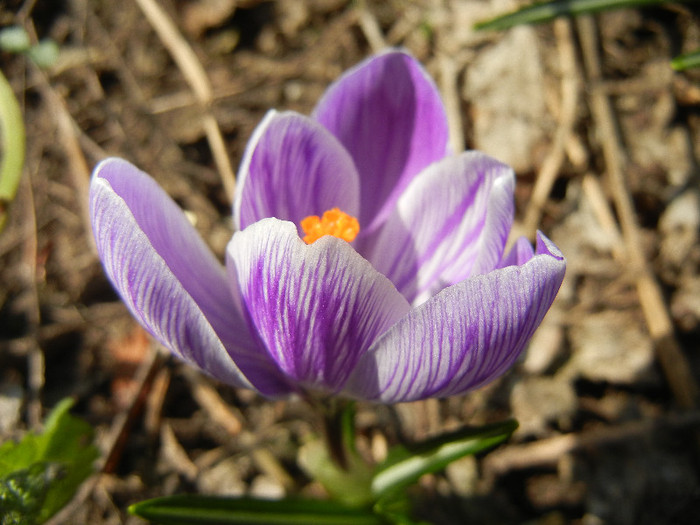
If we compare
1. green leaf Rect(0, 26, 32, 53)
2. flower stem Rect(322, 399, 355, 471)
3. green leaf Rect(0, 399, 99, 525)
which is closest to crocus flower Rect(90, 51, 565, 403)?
flower stem Rect(322, 399, 355, 471)

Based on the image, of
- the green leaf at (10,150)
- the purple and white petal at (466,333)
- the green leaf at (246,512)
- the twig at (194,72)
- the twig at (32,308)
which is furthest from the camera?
the twig at (194,72)

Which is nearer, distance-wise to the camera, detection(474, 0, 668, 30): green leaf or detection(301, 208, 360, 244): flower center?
detection(301, 208, 360, 244): flower center

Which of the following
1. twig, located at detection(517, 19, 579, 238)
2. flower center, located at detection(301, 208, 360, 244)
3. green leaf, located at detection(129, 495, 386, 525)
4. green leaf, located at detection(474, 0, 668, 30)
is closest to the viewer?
green leaf, located at detection(129, 495, 386, 525)

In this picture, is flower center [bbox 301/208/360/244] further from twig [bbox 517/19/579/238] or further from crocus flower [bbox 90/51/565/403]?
twig [bbox 517/19/579/238]

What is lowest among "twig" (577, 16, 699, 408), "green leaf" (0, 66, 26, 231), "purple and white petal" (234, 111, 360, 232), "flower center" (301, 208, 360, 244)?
"twig" (577, 16, 699, 408)

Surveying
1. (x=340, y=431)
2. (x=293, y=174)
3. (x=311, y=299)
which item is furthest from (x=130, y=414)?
(x=311, y=299)

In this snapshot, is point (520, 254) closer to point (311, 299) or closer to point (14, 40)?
point (311, 299)

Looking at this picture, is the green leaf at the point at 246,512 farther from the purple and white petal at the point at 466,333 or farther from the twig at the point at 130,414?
the twig at the point at 130,414

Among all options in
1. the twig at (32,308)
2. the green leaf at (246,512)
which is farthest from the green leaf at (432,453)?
the twig at (32,308)
